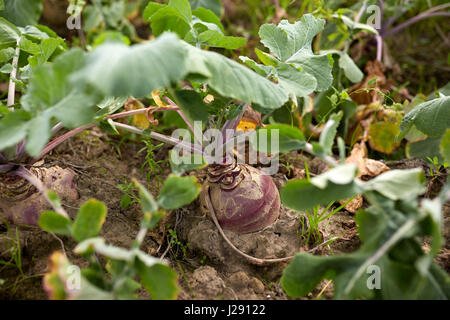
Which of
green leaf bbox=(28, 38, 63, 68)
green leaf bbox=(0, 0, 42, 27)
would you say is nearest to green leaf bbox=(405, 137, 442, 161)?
green leaf bbox=(28, 38, 63, 68)

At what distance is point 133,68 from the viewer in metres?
0.72

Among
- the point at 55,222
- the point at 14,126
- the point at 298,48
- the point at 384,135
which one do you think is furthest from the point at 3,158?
the point at 384,135

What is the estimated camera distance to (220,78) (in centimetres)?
90

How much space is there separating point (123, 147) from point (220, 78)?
814mm

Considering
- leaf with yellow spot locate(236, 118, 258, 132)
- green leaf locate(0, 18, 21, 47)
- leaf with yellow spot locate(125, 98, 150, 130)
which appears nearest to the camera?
green leaf locate(0, 18, 21, 47)

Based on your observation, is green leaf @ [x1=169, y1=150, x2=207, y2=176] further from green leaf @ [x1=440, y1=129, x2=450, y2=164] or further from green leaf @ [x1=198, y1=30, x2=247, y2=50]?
green leaf @ [x1=440, y1=129, x2=450, y2=164]

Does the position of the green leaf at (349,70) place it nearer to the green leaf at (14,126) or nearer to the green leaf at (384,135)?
the green leaf at (384,135)

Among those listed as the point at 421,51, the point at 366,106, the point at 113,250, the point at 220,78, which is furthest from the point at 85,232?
the point at 421,51

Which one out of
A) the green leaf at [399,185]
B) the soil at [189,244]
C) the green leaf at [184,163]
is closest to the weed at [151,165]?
the soil at [189,244]

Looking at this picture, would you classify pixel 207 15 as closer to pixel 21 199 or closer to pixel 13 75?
pixel 13 75

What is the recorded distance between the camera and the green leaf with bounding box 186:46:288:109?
87cm

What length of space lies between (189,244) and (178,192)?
339 millimetres

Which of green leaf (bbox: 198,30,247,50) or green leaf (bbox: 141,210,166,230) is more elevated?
green leaf (bbox: 198,30,247,50)

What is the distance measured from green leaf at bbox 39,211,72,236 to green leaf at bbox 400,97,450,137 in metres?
1.08
